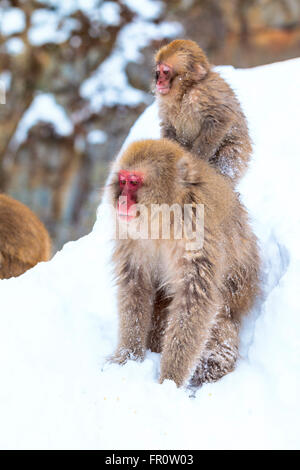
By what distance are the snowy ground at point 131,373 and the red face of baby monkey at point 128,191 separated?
0.73 metres

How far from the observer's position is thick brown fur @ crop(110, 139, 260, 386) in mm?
2170

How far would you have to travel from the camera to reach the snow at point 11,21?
457 inches

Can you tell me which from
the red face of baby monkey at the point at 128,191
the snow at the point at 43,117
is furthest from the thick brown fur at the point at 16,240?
the snow at the point at 43,117

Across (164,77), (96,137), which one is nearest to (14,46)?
(96,137)

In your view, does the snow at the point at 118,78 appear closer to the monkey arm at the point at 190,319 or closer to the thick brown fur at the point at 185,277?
the thick brown fur at the point at 185,277

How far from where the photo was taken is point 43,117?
37.7 feet

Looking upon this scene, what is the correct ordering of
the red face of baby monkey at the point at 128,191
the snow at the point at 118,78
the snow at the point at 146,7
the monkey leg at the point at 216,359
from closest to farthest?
1. the red face of baby monkey at the point at 128,191
2. the monkey leg at the point at 216,359
3. the snow at the point at 118,78
4. the snow at the point at 146,7

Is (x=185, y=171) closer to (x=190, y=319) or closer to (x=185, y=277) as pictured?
(x=185, y=277)

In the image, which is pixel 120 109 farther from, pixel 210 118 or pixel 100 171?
pixel 210 118

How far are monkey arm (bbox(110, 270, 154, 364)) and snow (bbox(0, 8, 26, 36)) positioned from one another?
421 inches

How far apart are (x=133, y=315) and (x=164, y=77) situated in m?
1.34

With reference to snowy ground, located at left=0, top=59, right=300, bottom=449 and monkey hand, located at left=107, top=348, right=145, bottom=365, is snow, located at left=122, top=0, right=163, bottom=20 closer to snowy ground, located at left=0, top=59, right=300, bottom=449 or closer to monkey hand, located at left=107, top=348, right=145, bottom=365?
snowy ground, located at left=0, top=59, right=300, bottom=449

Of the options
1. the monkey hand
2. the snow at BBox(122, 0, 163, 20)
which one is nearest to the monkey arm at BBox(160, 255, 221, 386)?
the monkey hand

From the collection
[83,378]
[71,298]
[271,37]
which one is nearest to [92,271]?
[71,298]
